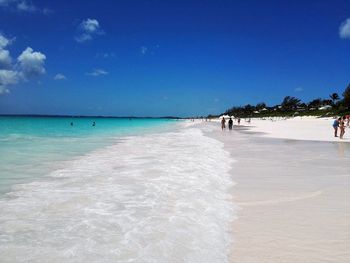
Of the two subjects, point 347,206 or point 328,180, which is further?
point 328,180

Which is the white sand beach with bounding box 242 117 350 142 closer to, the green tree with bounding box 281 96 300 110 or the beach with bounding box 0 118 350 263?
the beach with bounding box 0 118 350 263

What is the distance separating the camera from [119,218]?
5.74 metres

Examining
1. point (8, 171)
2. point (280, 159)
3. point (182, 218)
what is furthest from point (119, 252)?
point (280, 159)

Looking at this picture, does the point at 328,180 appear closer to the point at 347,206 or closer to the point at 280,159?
the point at 347,206

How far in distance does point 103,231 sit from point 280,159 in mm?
9563

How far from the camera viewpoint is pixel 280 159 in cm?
1327

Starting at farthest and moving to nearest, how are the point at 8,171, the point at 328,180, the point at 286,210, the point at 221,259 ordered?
the point at 8,171 < the point at 328,180 < the point at 286,210 < the point at 221,259

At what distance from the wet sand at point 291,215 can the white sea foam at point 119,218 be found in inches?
11.8

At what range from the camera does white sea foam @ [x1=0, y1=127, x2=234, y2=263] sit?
4.31 m

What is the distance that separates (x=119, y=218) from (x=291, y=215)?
2785 millimetres

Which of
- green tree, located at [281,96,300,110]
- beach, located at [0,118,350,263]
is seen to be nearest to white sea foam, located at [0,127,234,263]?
beach, located at [0,118,350,263]

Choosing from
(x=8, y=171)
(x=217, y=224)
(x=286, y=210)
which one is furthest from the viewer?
(x=8, y=171)

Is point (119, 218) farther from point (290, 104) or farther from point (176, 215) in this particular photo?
point (290, 104)

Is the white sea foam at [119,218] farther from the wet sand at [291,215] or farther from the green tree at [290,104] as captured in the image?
the green tree at [290,104]
